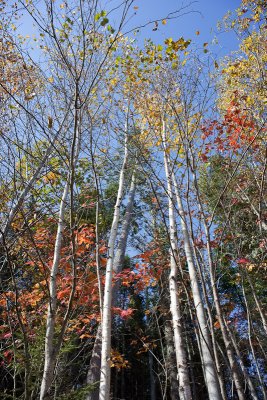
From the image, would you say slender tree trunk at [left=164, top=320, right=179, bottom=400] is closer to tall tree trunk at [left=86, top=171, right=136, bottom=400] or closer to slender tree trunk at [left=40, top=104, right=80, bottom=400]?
tall tree trunk at [left=86, top=171, right=136, bottom=400]

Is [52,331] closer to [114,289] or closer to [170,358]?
[114,289]

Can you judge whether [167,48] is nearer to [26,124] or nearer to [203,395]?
[26,124]

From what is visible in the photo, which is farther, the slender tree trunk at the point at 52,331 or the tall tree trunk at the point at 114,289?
the tall tree trunk at the point at 114,289

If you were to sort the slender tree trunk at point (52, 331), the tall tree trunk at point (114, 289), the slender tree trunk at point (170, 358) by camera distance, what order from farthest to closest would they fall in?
the slender tree trunk at point (170, 358) → the tall tree trunk at point (114, 289) → the slender tree trunk at point (52, 331)

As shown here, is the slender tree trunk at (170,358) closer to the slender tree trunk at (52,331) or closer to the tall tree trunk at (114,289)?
the tall tree trunk at (114,289)

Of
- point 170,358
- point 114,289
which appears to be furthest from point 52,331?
point 170,358

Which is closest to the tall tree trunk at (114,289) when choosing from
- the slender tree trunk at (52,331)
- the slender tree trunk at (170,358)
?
the slender tree trunk at (52,331)

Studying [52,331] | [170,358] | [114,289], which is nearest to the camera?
[52,331]

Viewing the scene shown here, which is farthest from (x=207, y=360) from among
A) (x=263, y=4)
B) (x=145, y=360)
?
(x=145, y=360)

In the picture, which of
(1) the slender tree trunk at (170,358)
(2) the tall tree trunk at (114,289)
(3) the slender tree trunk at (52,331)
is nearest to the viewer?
(3) the slender tree trunk at (52,331)

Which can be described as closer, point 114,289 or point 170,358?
point 114,289

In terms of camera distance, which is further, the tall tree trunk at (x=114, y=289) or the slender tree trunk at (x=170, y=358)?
the slender tree trunk at (x=170, y=358)

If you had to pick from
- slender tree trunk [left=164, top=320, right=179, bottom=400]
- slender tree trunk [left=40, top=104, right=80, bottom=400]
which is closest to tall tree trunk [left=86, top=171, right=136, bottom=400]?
slender tree trunk [left=40, top=104, right=80, bottom=400]

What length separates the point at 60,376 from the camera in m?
4.22
